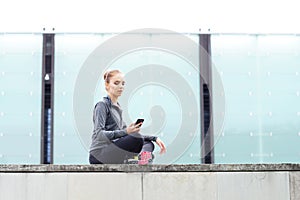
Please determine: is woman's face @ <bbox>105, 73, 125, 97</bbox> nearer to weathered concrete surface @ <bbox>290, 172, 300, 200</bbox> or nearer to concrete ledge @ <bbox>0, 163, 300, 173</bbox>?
concrete ledge @ <bbox>0, 163, 300, 173</bbox>

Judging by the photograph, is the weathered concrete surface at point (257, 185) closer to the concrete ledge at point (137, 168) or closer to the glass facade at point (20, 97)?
the concrete ledge at point (137, 168)

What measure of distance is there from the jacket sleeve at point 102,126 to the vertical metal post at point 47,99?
37.6 inches

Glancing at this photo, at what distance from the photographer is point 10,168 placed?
1.54m

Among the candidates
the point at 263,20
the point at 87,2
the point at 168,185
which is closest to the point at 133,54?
the point at 87,2

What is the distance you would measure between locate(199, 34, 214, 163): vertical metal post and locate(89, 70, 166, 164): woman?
85 centimetres

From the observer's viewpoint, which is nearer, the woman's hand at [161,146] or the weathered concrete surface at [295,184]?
the weathered concrete surface at [295,184]

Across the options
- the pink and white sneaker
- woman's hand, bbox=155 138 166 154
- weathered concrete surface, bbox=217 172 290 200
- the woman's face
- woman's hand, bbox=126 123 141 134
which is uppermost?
the woman's face

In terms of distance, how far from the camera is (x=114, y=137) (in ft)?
5.72

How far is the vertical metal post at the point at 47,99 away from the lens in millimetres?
2697

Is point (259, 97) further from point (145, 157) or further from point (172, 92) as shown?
point (145, 157)

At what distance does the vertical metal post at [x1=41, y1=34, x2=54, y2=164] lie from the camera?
8.85ft

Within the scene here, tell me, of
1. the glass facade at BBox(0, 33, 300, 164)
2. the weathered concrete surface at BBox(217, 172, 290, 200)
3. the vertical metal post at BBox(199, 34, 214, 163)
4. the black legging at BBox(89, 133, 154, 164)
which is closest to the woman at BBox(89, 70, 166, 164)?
the black legging at BBox(89, 133, 154, 164)

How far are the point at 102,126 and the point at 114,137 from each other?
7 centimetres

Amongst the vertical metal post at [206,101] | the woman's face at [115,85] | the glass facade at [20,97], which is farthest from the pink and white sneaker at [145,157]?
the glass facade at [20,97]
